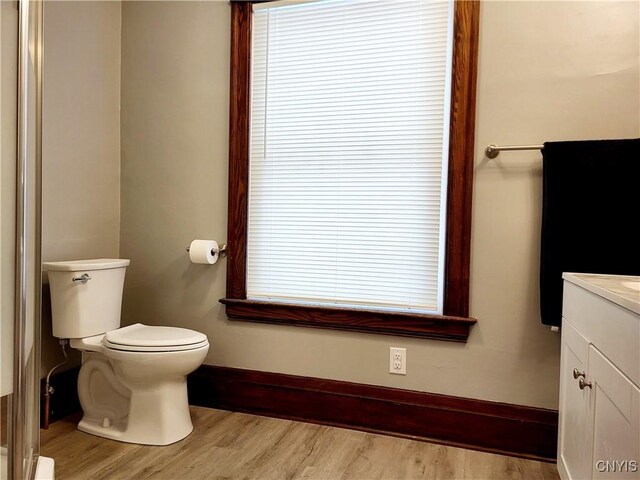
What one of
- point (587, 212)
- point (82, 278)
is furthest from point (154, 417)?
point (587, 212)

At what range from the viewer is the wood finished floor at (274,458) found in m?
1.87

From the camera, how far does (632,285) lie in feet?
4.55

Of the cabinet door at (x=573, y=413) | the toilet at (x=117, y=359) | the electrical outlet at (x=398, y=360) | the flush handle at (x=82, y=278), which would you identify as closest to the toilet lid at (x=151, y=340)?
the toilet at (x=117, y=359)

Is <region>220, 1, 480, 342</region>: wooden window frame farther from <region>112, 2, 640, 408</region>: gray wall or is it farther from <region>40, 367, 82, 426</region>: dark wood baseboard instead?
<region>40, 367, 82, 426</region>: dark wood baseboard

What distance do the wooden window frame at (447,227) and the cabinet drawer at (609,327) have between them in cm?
58

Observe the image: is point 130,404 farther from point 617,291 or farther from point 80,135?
point 617,291

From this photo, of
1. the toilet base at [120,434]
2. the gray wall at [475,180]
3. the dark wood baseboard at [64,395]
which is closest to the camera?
the gray wall at [475,180]

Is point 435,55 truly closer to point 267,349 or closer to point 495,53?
point 495,53

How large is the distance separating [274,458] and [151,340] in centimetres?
71

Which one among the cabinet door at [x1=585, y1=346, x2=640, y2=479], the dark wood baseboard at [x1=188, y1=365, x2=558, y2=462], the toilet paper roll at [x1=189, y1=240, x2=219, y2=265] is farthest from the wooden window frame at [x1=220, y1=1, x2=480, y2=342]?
the cabinet door at [x1=585, y1=346, x2=640, y2=479]

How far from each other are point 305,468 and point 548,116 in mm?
1721

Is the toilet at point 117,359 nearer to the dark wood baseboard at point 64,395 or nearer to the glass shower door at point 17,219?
the dark wood baseboard at point 64,395

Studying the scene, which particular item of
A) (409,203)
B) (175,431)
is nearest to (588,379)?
(409,203)

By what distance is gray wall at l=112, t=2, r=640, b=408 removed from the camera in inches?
77.6
